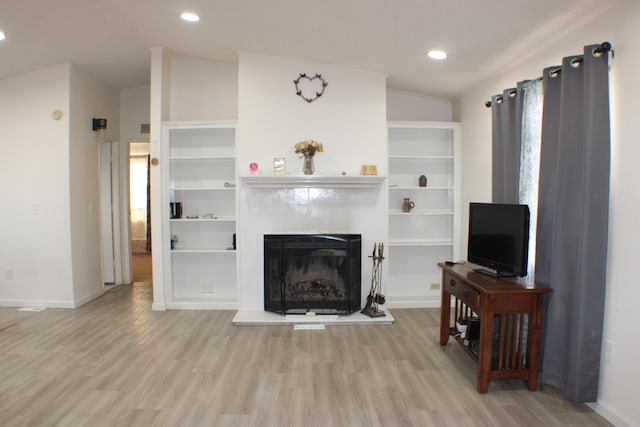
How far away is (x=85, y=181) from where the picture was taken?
4.76 meters

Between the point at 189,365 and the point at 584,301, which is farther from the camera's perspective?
the point at 189,365

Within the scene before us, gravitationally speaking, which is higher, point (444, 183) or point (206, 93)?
point (206, 93)

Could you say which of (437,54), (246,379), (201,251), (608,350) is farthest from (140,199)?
(608,350)

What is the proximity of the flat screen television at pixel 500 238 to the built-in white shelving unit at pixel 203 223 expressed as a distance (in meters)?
2.74

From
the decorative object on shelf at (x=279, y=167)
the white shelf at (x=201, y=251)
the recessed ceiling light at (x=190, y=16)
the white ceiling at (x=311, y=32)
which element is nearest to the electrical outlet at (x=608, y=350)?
the white ceiling at (x=311, y=32)

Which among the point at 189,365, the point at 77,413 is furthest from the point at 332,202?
the point at 77,413

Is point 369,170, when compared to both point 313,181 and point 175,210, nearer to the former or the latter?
point 313,181

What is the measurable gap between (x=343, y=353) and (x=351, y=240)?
4.06 feet

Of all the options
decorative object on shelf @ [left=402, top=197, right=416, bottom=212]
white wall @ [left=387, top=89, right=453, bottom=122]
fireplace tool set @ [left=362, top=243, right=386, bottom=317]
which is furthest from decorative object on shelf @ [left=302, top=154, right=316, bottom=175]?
white wall @ [left=387, top=89, right=453, bottom=122]

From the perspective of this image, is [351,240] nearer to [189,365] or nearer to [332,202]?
[332,202]

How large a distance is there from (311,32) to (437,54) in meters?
1.15

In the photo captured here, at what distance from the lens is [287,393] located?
8.55 feet

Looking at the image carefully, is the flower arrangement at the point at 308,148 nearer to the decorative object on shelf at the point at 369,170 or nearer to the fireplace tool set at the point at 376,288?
the decorative object on shelf at the point at 369,170

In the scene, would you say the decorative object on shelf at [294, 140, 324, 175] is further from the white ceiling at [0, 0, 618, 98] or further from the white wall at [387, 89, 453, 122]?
the white wall at [387, 89, 453, 122]
